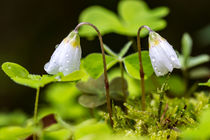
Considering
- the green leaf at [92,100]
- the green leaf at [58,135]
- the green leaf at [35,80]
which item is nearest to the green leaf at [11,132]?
the green leaf at [58,135]

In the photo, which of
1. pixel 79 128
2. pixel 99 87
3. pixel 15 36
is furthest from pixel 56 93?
pixel 15 36

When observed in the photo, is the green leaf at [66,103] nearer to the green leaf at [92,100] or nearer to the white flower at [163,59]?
the green leaf at [92,100]

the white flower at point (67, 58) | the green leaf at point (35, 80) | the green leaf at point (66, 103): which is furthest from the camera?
the green leaf at point (66, 103)

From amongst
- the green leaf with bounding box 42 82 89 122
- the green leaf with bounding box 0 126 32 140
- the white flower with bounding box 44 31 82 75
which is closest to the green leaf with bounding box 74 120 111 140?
the green leaf with bounding box 0 126 32 140

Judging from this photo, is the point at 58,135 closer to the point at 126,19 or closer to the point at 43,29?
the point at 126,19

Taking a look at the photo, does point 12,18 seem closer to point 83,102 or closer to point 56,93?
point 56,93

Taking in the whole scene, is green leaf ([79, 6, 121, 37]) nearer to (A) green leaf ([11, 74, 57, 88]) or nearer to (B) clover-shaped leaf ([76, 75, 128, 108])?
(B) clover-shaped leaf ([76, 75, 128, 108])

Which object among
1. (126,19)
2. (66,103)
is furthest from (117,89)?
(126,19)

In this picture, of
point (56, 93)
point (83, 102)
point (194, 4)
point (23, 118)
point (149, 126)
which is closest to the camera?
point (149, 126)
